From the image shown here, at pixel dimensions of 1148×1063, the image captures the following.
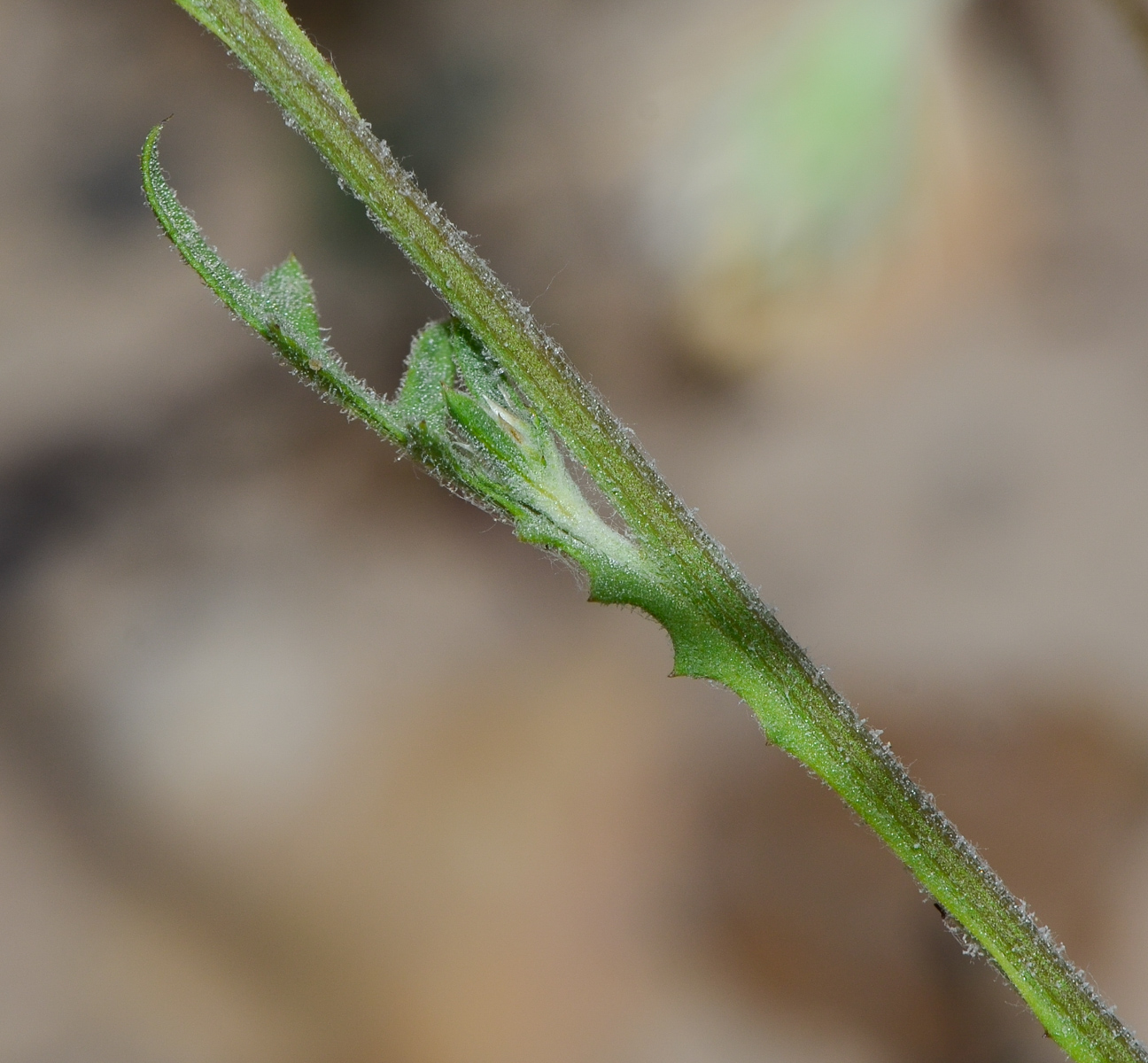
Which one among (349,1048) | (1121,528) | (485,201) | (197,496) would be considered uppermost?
(485,201)

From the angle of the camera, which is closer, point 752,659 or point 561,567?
point 752,659

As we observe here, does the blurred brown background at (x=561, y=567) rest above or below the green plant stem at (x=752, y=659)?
above

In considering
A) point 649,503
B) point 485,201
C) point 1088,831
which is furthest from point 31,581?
point 1088,831

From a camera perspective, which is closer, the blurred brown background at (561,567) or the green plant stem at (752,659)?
the green plant stem at (752,659)

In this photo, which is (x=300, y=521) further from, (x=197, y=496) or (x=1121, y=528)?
(x=1121, y=528)

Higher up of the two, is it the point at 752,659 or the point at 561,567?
the point at 561,567
